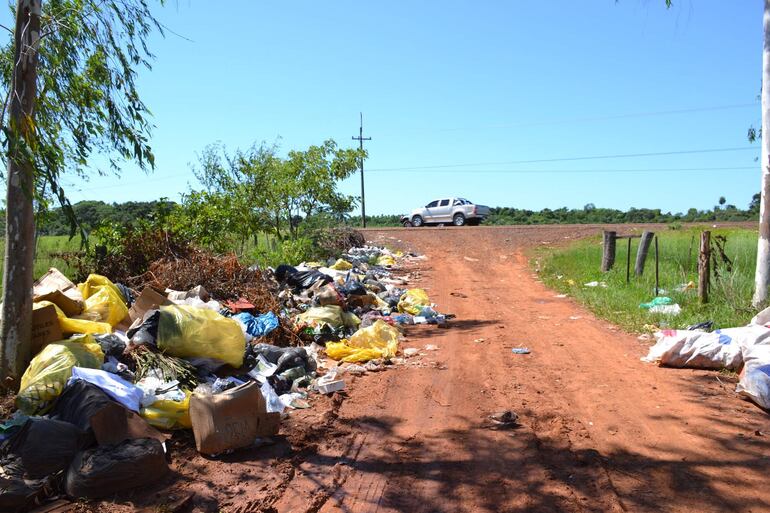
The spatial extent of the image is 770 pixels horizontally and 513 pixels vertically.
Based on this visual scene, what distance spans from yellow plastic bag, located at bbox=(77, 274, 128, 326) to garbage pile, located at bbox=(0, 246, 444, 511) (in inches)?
0.5

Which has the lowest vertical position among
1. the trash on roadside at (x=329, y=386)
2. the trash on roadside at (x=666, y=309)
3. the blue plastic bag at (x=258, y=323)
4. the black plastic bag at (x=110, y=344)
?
the trash on roadside at (x=329, y=386)

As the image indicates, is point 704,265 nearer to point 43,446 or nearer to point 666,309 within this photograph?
point 666,309

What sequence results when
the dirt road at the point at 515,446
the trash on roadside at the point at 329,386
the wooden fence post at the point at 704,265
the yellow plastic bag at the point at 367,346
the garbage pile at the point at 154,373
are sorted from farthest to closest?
the wooden fence post at the point at 704,265, the yellow plastic bag at the point at 367,346, the trash on roadside at the point at 329,386, the garbage pile at the point at 154,373, the dirt road at the point at 515,446

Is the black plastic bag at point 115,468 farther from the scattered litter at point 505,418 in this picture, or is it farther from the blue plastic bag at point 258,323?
the blue plastic bag at point 258,323

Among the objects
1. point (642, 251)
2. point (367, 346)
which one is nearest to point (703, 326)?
point (367, 346)

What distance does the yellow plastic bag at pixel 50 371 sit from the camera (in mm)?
4344

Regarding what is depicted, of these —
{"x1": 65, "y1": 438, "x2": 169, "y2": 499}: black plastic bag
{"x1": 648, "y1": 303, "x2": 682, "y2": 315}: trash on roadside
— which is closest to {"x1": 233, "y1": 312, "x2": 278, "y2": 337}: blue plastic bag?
{"x1": 65, "y1": 438, "x2": 169, "y2": 499}: black plastic bag

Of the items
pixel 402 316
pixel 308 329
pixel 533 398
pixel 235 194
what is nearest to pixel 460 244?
pixel 235 194

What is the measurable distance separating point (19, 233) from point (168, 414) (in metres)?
1.83

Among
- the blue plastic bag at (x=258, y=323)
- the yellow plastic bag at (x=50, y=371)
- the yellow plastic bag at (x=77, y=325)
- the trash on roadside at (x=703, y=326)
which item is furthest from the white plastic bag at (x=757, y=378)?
the yellow plastic bag at (x=77, y=325)

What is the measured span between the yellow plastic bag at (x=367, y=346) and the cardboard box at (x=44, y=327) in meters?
2.83

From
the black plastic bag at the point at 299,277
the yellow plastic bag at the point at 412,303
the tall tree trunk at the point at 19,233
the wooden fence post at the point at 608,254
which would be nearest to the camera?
the tall tree trunk at the point at 19,233

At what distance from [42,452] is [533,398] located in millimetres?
3739

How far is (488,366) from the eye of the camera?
21.1 ft
